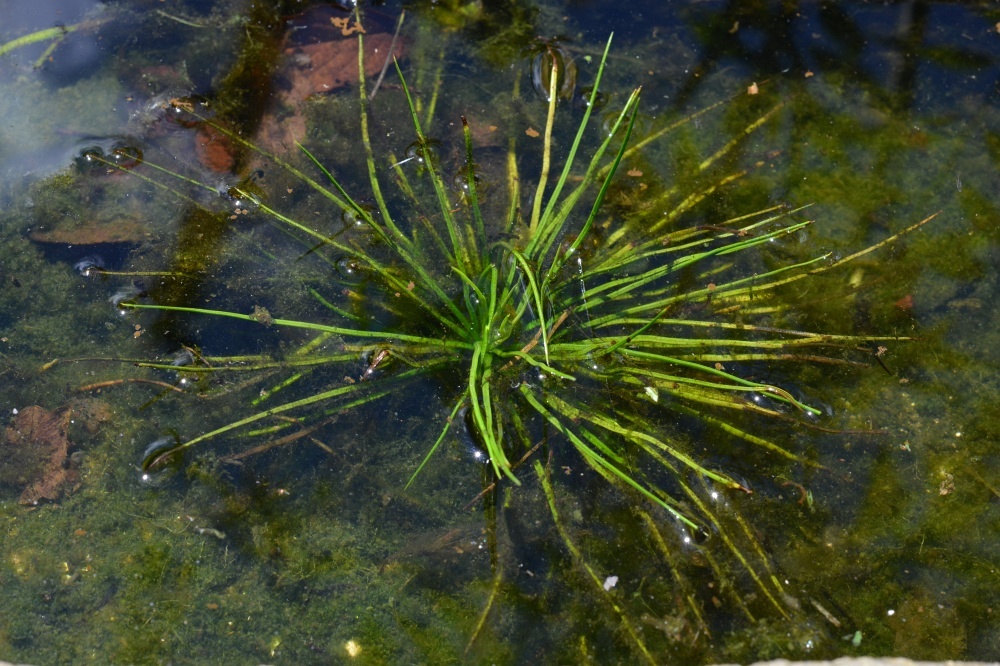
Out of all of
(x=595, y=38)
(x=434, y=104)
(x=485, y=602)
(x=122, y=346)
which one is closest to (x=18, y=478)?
(x=122, y=346)

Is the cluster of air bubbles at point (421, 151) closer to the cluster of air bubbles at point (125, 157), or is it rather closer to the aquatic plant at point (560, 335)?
the aquatic plant at point (560, 335)

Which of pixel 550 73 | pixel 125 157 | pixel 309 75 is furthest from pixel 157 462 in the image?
pixel 550 73

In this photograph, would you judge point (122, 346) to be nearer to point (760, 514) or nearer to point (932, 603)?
point (760, 514)

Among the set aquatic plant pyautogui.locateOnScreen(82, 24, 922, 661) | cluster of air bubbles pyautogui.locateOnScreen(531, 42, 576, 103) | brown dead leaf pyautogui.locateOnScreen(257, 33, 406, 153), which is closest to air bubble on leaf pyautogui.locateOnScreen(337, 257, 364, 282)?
aquatic plant pyautogui.locateOnScreen(82, 24, 922, 661)

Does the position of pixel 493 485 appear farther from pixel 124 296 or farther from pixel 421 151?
pixel 124 296

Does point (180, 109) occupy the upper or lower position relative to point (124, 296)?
upper

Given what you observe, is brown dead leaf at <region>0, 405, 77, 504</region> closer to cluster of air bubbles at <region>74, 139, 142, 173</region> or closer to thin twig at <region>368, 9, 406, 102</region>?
cluster of air bubbles at <region>74, 139, 142, 173</region>
